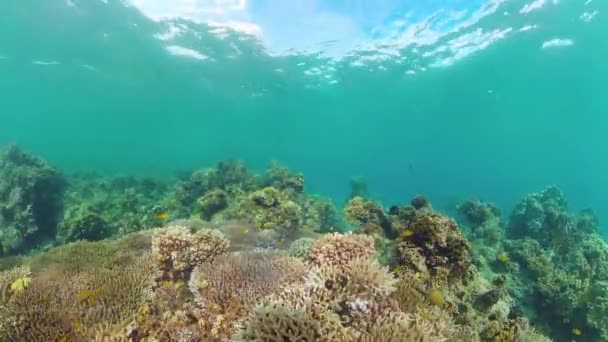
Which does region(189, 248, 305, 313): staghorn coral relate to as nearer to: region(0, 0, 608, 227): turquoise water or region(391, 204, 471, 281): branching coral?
region(391, 204, 471, 281): branching coral

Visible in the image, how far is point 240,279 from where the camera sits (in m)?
4.93

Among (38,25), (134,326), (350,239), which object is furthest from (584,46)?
(38,25)

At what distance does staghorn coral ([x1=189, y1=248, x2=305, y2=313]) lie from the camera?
15.0ft

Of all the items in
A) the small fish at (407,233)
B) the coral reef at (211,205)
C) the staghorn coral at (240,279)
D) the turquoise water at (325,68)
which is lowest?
the staghorn coral at (240,279)

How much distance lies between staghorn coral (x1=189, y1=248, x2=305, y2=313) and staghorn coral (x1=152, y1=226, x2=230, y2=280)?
1.38 ft

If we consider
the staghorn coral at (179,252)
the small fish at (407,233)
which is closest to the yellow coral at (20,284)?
the staghorn coral at (179,252)

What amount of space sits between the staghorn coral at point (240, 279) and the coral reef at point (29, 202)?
1079 centimetres

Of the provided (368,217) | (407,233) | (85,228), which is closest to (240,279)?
(407,233)

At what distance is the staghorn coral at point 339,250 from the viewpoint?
5.18 meters

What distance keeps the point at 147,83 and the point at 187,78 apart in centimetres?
766

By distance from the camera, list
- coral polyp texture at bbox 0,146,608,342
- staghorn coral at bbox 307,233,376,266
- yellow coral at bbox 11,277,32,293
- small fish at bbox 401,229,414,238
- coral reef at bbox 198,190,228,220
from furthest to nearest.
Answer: coral reef at bbox 198,190,228,220, small fish at bbox 401,229,414,238, staghorn coral at bbox 307,233,376,266, yellow coral at bbox 11,277,32,293, coral polyp texture at bbox 0,146,608,342

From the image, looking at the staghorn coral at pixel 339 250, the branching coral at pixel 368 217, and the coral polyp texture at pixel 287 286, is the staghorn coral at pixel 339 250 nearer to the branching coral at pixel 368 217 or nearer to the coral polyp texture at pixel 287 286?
the coral polyp texture at pixel 287 286

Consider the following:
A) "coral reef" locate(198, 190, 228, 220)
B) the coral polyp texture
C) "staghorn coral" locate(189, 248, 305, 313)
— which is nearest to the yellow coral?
the coral polyp texture

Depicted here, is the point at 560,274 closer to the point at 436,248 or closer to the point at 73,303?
the point at 436,248
